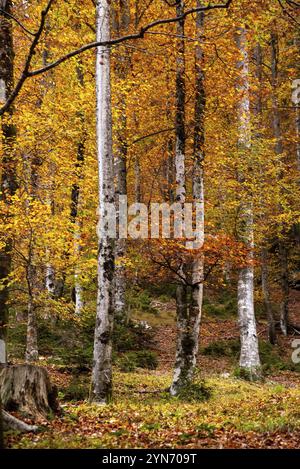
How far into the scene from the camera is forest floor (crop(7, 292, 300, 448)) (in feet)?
20.0

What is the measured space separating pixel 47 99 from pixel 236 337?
1281 cm

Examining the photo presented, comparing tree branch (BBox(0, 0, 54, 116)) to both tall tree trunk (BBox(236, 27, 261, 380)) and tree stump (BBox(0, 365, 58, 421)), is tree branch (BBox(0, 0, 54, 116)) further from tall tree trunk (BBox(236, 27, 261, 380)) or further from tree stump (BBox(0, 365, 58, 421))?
tall tree trunk (BBox(236, 27, 261, 380))

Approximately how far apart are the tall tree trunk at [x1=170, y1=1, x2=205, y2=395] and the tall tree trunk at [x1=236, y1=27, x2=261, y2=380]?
9.39 feet

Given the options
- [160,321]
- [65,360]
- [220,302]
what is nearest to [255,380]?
[65,360]

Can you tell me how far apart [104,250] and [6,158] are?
3670 millimetres

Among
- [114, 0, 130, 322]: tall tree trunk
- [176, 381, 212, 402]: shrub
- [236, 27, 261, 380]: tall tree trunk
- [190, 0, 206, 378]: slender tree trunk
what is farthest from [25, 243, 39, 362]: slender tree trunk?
[236, 27, 261, 380]: tall tree trunk

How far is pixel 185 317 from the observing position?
449 inches

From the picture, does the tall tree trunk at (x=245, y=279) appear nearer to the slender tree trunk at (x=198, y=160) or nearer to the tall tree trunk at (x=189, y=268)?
the slender tree trunk at (x=198, y=160)

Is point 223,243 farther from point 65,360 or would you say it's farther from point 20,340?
point 20,340

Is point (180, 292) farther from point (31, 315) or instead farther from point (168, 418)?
point (168, 418)

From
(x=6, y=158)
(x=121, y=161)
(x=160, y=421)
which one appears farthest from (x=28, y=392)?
(x=121, y=161)

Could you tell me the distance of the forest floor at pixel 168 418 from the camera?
20.0 ft

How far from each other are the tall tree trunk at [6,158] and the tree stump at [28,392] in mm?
2713
